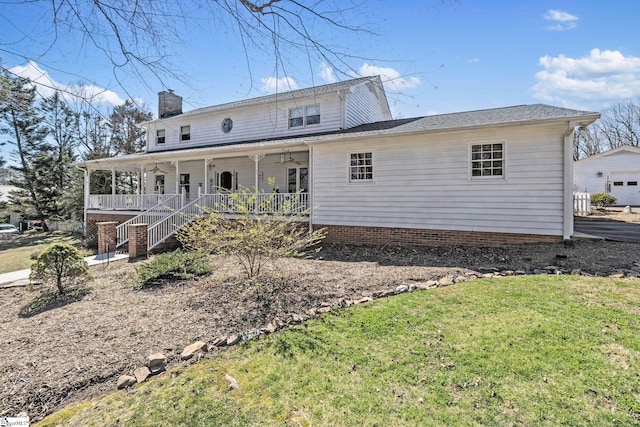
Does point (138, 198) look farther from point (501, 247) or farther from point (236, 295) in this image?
point (501, 247)

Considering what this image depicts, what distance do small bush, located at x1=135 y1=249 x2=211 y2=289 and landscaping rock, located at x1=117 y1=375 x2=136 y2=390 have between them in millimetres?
3554

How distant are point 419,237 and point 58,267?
9.16 meters

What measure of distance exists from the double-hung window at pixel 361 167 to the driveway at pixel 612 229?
23.5 ft

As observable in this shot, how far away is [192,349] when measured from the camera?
3777mm

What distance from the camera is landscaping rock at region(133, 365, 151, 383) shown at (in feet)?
10.7

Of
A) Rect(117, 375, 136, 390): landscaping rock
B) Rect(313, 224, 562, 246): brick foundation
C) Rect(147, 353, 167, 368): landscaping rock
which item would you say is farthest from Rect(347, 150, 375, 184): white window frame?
Rect(117, 375, 136, 390): landscaping rock

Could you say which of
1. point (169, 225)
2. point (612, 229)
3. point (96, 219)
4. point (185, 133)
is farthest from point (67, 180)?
point (612, 229)

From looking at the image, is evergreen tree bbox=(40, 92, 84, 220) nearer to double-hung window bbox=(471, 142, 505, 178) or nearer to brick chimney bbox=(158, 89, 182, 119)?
brick chimney bbox=(158, 89, 182, 119)

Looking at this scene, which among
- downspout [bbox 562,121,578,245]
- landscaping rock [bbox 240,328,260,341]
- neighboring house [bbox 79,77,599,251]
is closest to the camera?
landscaping rock [bbox 240,328,260,341]

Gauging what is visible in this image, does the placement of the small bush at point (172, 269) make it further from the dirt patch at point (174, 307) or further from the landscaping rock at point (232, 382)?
the landscaping rock at point (232, 382)

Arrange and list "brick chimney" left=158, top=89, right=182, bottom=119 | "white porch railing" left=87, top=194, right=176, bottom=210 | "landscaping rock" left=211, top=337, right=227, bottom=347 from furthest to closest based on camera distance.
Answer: "brick chimney" left=158, top=89, right=182, bottom=119
"white porch railing" left=87, top=194, right=176, bottom=210
"landscaping rock" left=211, top=337, right=227, bottom=347

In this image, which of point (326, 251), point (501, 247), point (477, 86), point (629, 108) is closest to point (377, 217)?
point (326, 251)

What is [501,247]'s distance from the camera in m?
8.83

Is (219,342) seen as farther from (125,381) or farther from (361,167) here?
(361,167)
